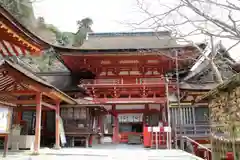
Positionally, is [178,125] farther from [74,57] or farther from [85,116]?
[74,57]

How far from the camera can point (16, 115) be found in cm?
1394

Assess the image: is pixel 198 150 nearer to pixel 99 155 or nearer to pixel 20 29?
pixel 99 155

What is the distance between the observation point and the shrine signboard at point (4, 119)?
7.69 metres

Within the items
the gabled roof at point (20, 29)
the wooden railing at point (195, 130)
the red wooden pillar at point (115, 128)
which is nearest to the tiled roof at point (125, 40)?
the red wooden pillar at point (115, 128)

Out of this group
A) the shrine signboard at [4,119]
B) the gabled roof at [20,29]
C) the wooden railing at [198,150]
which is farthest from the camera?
the wooden railing at [198,150]

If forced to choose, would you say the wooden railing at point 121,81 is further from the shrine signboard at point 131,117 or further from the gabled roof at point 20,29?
the gabled roof at point 20,29

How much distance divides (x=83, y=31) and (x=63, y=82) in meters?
35.1

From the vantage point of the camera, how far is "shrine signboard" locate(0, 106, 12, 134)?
7.69 meters

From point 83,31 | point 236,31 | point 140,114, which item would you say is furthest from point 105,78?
point 83,31

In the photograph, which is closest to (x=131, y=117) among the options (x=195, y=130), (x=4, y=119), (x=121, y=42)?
(x=195, y=130)

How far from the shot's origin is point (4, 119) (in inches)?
306

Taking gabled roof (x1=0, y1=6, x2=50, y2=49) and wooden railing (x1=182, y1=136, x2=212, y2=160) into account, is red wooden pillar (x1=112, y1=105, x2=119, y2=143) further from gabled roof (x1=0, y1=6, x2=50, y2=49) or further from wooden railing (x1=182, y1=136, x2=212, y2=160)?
gabled roof (x1=0, y1=6, x2=50, y2=49)

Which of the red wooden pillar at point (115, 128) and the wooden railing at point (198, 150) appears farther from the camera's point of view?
the red wooden pillar at point (115, 128)

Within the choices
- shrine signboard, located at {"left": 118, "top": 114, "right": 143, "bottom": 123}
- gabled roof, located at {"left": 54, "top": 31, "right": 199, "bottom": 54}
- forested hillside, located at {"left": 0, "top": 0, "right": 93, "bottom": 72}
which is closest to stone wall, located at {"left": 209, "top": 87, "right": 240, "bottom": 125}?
gabled roof, located at {"left": 54, "top": 31, "right": 199, "bottom": 54}
